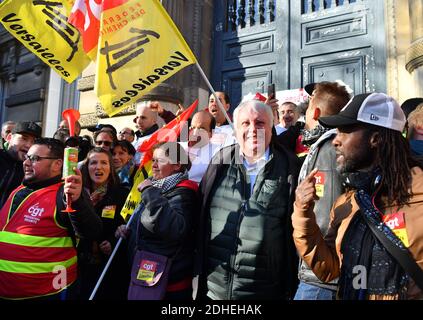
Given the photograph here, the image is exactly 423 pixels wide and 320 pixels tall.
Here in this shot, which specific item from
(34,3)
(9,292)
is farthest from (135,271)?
(34,3)

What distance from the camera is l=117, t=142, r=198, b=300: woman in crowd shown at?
2639 millimetres

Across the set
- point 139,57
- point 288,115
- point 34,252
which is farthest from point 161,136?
point 288,115

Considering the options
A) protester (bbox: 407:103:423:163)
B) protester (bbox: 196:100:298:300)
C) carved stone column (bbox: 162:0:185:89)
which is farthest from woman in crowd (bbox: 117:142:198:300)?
carved stone column (bbox: 162:0:185:89)

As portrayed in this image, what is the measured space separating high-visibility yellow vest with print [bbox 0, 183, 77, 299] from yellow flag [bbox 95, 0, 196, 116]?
1.16 m

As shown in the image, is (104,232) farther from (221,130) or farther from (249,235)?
(221,130)

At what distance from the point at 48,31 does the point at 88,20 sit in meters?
0.44

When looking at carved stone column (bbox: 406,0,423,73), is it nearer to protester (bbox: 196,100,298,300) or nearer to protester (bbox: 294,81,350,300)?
protester (bbox: 196,100,298,300)

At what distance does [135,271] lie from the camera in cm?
281

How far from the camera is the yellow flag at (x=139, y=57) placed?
3.72 metres

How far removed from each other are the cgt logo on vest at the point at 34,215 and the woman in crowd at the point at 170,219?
2.21 feet
